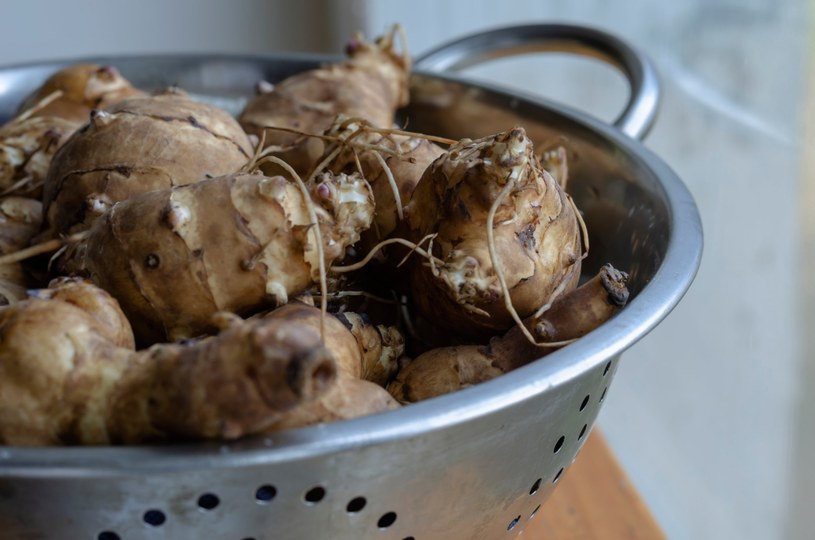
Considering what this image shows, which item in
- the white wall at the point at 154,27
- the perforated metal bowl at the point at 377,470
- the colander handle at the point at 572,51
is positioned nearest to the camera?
the perforated metal bowl at the point at 377,470

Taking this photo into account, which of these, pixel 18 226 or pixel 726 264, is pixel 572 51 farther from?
pixel 18 226

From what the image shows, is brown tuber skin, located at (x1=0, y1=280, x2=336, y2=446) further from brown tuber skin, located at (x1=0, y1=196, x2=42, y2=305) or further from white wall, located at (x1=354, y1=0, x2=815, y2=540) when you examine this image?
white wall, located at (x1=354, y1=0, x2=815, y2=540)

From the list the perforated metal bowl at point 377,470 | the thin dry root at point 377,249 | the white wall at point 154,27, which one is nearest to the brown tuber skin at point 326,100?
the thin dry root at point 377,249

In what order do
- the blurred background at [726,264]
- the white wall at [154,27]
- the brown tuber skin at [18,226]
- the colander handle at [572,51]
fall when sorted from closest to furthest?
1. the brown tuber skin at [18,226]
2. the colander handle at [572,51]
3. the blurred background at [726,264]
4. the white wall at [154,27]

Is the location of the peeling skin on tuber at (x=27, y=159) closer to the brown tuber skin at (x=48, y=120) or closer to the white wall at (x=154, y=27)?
the brown tuber skin at (x=48, y=120)

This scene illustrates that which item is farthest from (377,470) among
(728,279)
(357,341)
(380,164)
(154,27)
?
(154,27)

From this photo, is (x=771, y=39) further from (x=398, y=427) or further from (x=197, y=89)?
(x=398, y=427)

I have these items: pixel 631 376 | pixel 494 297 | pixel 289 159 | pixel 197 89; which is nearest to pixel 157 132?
pixel 289 159
